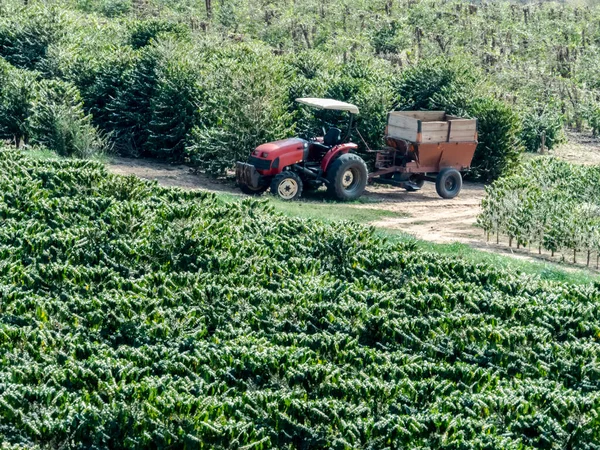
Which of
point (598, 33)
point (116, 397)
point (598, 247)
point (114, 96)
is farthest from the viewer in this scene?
point (598, 33)

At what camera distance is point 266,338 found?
11.3 m

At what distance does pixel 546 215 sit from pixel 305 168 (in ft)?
20.6

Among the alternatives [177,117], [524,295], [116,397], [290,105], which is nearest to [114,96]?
[177,117]

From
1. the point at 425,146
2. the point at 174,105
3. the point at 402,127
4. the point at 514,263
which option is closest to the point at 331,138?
the point at 402,127

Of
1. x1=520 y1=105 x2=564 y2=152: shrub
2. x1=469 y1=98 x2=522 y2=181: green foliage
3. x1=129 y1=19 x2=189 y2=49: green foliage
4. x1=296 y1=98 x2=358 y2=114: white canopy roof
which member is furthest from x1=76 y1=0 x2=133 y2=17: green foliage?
x1=296 y1=98 x2=358 y2=114: white canopy roof

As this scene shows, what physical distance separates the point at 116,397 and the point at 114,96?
20.5m

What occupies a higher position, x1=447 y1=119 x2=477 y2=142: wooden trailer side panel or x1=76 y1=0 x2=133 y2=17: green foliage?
x1=76 y1=0 x2=133 y2=17: green foliage

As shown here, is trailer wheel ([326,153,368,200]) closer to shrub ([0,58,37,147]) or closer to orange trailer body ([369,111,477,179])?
orange trailer body ([369,111,477,179])

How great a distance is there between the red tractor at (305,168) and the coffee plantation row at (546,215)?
143 inches

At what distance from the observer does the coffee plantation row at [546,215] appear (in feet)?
57.4

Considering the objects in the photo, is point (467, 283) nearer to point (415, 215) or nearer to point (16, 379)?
point (16, 379)

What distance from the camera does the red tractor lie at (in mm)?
21938

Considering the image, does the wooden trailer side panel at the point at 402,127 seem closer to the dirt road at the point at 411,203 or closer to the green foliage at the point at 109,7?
the dirt road at the point at 411,203

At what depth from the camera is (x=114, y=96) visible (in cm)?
2861
